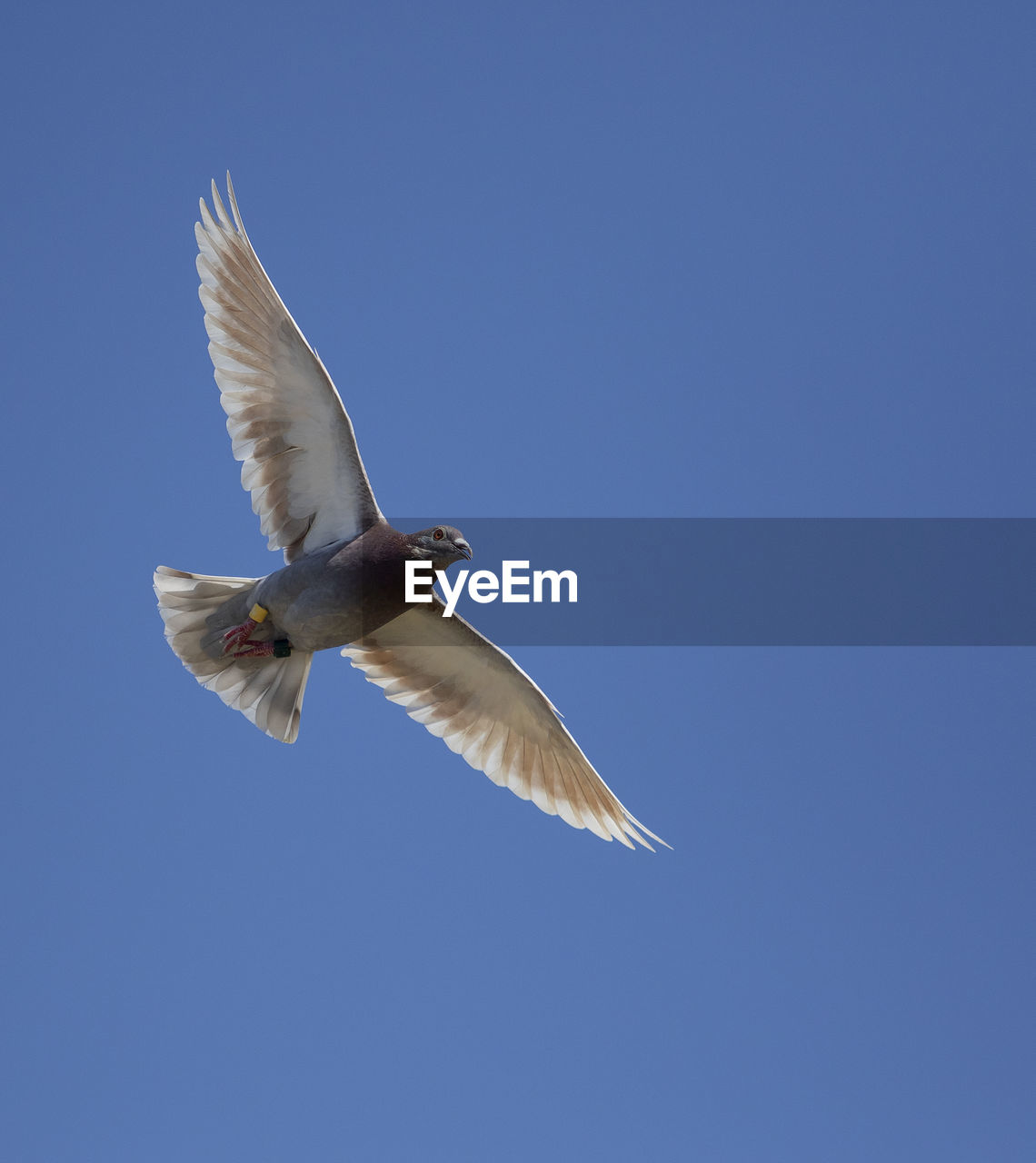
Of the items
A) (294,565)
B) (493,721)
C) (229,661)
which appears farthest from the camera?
(493,721)

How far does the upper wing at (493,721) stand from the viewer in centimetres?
1475

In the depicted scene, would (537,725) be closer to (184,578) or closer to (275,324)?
(184,578)

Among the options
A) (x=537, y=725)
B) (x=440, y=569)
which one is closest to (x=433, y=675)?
(x=537, y=725)

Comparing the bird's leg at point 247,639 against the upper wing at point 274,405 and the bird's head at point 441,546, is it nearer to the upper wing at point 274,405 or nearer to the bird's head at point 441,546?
the upper wing at point 274,405

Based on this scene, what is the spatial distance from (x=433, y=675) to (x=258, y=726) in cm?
Result: 183

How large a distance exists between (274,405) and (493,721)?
12.9ft

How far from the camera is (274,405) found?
43.6ft

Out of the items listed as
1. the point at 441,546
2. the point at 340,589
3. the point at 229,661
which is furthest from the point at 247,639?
the point at 441,546

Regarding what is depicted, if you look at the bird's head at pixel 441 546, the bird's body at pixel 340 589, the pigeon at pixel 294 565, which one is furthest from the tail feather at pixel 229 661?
the bird's head at pixel 441 546

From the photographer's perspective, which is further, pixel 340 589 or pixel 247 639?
pixel 247 639

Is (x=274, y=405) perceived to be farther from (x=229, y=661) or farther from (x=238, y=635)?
(x=229, y=661)

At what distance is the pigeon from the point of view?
42.6 ft

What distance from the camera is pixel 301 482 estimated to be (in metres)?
13.4

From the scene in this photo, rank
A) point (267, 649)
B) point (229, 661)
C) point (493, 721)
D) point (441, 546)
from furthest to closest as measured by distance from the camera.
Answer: point (493, 721)
point (229, 661)
point (267, 649)
point (441, 546)
